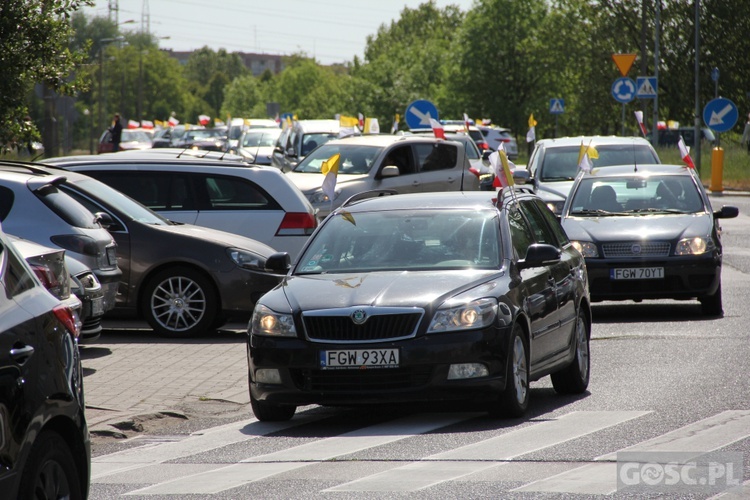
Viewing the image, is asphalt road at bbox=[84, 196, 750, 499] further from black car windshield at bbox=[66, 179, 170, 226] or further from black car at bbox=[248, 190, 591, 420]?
black car windshield at bbox=[66, 179, 170, 226]

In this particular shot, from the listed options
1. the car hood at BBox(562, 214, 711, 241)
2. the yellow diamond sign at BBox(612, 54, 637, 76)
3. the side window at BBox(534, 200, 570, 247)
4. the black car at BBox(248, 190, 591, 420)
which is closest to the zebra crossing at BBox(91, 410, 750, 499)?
the black car at BBox(248, 190, 591, 420)

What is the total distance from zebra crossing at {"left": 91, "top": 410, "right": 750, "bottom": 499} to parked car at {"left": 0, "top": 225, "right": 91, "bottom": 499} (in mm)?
1476

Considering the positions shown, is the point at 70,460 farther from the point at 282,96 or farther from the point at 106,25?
the point at 106,25

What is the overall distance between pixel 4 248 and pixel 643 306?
12.5m

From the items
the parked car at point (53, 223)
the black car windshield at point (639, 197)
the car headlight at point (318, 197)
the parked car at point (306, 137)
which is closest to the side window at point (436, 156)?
Result: the car headlight at point (318, 197)

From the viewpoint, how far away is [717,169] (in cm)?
3991

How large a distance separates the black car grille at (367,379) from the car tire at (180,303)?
5468 millimetres

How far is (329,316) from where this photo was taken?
8.58 m

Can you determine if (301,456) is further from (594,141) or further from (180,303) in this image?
(594,141)

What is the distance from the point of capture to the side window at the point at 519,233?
9.71m

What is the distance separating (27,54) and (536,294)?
7.66m

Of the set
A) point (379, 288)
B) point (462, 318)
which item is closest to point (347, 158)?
point (379, 288)

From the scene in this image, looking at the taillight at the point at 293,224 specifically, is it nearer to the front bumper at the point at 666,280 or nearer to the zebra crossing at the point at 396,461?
the front bumper at the point at 666,280

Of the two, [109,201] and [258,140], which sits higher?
[109,201]
